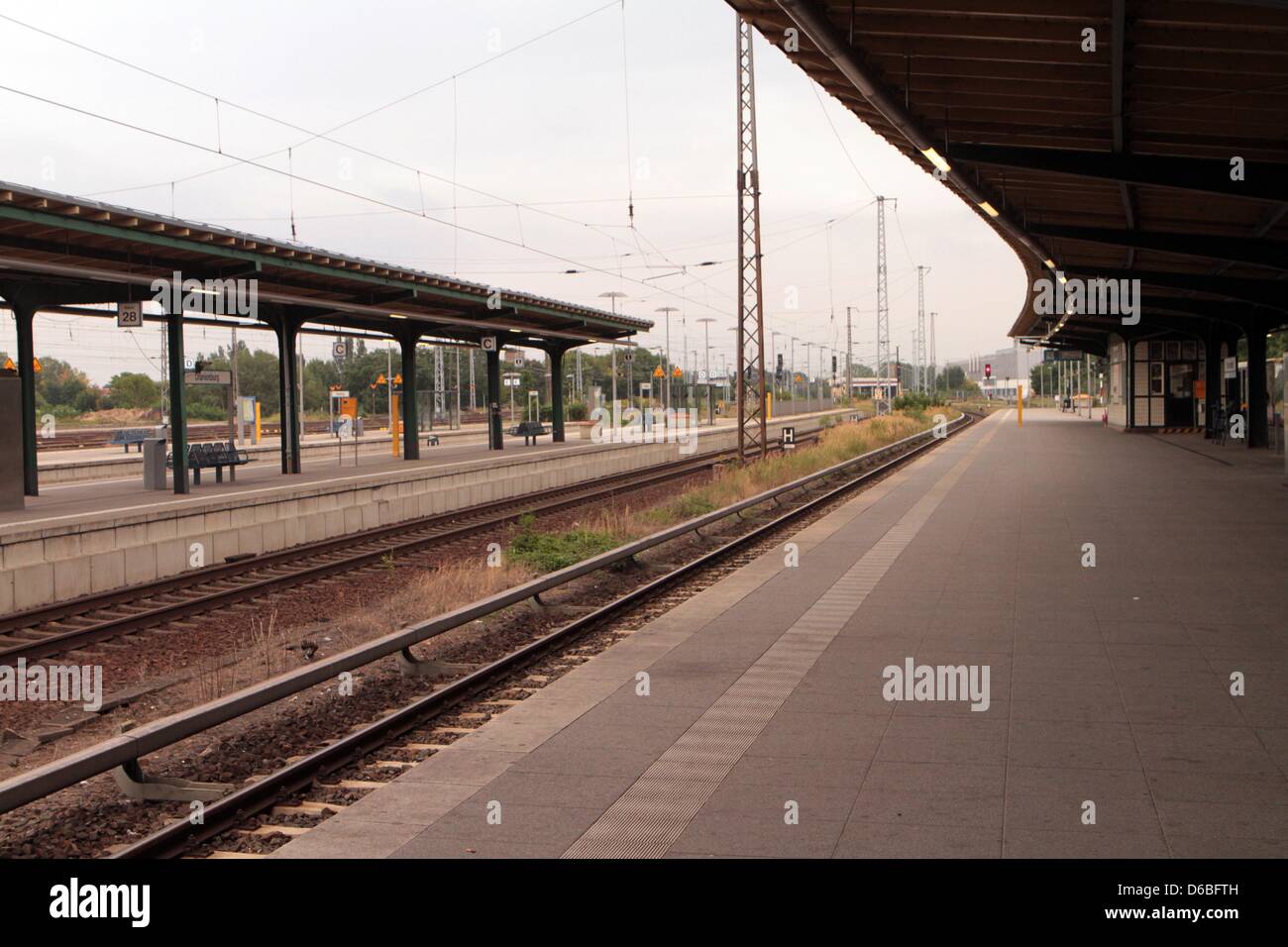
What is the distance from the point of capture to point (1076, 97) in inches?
502

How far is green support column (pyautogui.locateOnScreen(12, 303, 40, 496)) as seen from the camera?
1995 centimetres

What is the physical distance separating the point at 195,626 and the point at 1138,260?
81.7 feet

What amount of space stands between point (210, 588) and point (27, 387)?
9085 mm

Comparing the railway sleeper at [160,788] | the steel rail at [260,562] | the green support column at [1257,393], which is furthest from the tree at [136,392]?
the railway sleeper at [160,788]

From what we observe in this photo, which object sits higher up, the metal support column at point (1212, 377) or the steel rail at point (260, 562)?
the metal support column at point (1212, 377)

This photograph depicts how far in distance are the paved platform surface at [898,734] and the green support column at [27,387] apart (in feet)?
47.3

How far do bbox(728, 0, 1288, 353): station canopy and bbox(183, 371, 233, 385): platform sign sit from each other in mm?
16051

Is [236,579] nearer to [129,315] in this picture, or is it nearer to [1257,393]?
[129,315]

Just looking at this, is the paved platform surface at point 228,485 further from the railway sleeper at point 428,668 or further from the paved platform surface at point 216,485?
the railway sleeper at point 428,668

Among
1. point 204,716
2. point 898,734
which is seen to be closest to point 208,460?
point 204,716

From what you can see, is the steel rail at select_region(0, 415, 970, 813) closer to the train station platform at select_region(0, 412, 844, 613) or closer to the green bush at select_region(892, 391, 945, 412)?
the train station platform at select_region(0, 412, 844, 613)

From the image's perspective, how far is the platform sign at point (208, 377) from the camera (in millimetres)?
24422
